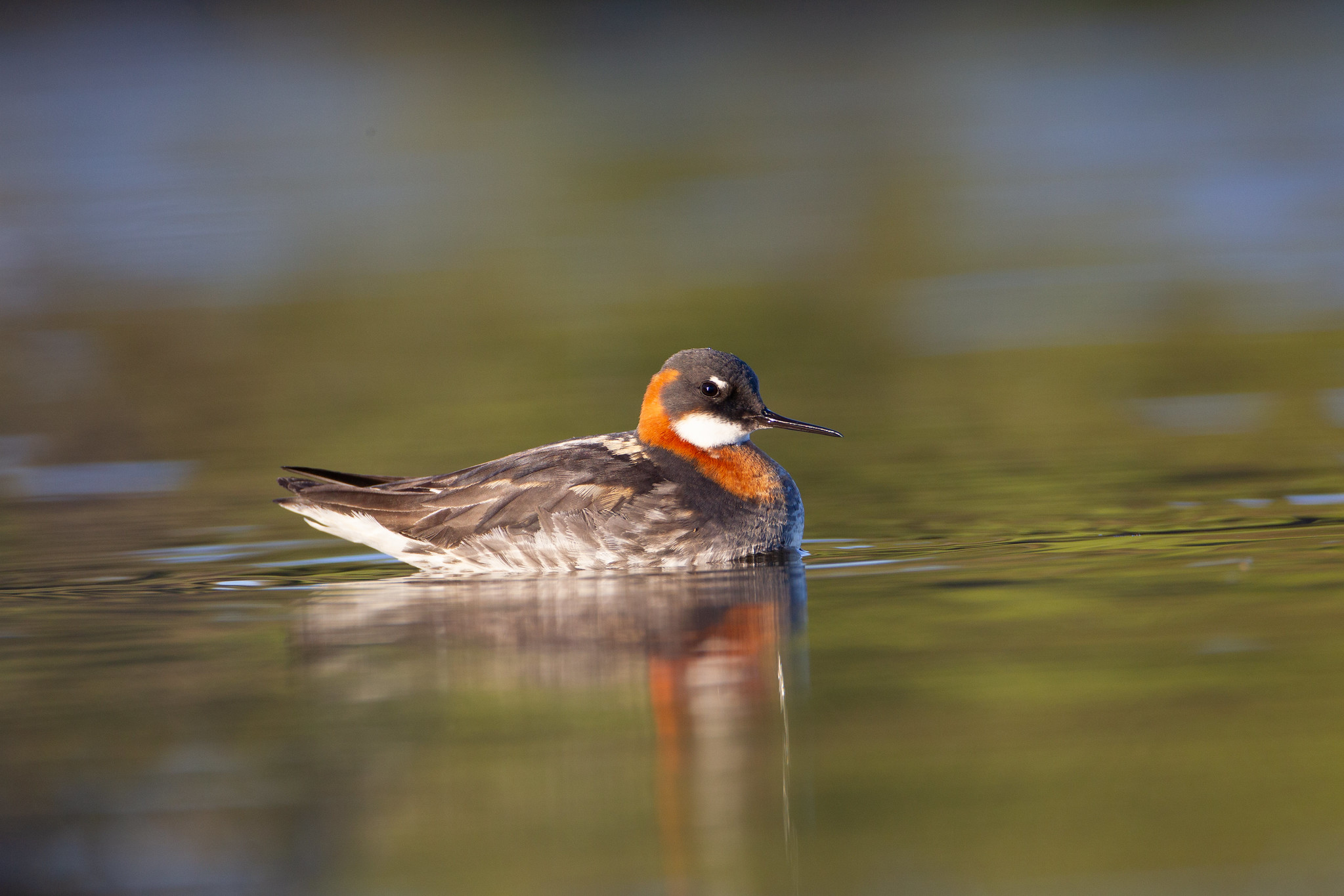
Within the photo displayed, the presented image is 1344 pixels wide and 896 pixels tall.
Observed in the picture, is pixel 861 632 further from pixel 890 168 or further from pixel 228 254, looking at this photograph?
pixel 890 168

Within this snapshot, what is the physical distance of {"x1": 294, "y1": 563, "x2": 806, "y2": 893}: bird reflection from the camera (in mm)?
7180

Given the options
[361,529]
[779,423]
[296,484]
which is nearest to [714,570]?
[779,423]

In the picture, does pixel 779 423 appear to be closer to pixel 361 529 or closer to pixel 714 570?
pixel 714 570

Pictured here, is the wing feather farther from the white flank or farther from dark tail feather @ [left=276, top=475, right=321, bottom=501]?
dark tail feather @ [left=276, top=475, right=321, bottom=501]

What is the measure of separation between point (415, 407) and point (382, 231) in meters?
13.4

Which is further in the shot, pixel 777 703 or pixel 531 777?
pixel 777 703

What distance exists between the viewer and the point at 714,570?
38.0ft

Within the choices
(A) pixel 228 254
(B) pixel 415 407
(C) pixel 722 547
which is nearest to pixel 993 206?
(A) pixel 228 254

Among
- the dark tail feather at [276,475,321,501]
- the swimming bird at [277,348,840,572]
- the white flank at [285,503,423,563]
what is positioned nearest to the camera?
the swimming bird at [277,348,840,572]

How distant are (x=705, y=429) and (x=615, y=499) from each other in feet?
2.82

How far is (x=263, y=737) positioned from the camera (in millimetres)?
8391

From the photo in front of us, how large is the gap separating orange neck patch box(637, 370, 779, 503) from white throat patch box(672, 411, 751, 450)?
0.03 metres

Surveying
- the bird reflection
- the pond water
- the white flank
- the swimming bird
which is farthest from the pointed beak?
the white flank

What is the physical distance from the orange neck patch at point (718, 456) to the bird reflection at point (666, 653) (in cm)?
61
